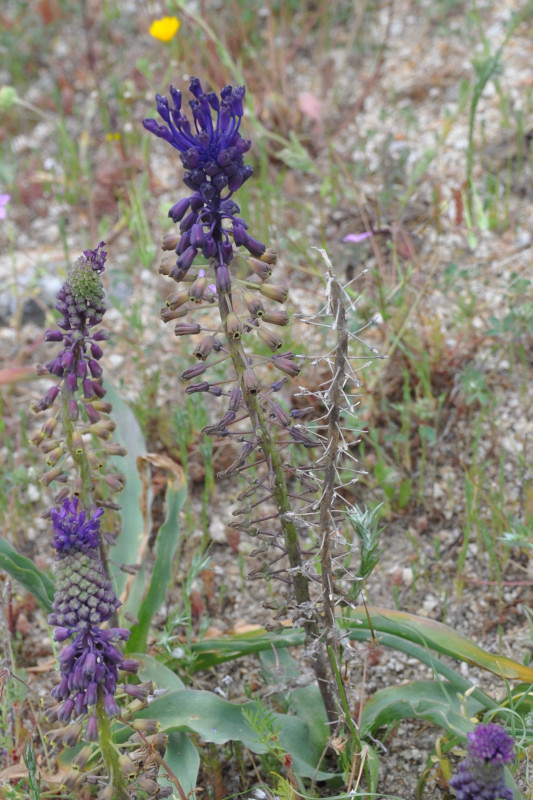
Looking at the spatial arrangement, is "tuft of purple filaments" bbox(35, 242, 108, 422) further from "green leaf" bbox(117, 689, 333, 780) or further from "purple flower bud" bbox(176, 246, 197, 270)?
"green leaf" bbox(117, 689, 333, 780)

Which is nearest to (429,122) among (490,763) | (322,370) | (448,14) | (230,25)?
(448,14)

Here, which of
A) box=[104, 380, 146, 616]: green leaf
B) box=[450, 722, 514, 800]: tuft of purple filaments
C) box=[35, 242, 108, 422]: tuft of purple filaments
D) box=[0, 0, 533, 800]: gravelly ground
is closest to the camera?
box=[450, 722, 514, 800]: tuft of purple filaments

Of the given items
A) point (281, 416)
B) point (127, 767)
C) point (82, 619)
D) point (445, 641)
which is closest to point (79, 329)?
point (281, 416)

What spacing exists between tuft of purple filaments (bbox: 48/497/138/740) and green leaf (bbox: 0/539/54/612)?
2.17 ft

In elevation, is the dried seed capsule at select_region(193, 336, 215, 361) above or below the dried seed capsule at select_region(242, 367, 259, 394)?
above

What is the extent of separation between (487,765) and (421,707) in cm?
75

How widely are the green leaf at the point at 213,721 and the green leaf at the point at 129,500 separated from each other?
0.56 meters

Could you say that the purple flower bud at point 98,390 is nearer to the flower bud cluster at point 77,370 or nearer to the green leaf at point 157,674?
the flower bud cluster at point 77,370

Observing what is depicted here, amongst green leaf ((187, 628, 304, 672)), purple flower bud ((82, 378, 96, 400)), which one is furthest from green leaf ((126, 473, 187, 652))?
purple flower bud ((82, 378, 96, 400))

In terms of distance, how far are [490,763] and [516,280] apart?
8.70 ft

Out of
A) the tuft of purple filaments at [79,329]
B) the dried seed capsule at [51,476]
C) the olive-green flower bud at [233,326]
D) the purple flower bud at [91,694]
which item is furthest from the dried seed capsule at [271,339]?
the purple flower bud at [91,694]

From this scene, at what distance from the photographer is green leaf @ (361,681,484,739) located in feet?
8.05

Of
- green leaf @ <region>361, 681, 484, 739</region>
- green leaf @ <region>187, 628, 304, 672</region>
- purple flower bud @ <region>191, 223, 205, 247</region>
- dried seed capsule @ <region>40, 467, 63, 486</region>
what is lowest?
green leaf @ <region>361, 681, 484, 739</region>

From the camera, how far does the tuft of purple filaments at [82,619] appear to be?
6.60 ft
